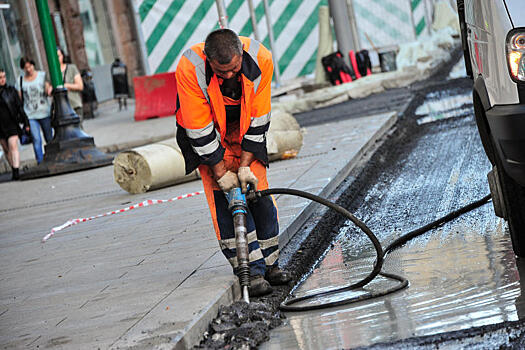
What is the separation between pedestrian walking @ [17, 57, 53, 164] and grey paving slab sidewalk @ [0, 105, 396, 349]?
325 cm

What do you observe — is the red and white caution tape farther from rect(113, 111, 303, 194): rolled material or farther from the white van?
the white van

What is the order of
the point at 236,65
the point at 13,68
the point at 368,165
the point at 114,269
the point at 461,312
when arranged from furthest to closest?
the point at 13,68 < the point at 368,165 < the point at 114,269 < the point at 236,65 < the point at 461,312

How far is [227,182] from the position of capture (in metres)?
5.16

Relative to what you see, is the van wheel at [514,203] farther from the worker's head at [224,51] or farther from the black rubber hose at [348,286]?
the worker's head at [224,51]

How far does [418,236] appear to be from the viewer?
6.10 meters

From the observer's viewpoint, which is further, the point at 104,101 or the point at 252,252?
the point at 104,101

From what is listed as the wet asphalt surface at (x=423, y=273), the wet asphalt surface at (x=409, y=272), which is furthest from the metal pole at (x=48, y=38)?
the wet asphalt surface at (x=423, y=273)

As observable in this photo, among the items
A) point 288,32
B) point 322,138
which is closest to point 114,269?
point 322,138

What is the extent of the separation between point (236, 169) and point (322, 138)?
22.5 ft

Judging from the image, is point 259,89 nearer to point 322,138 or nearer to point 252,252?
point 252,252

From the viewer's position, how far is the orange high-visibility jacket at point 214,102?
5000mm

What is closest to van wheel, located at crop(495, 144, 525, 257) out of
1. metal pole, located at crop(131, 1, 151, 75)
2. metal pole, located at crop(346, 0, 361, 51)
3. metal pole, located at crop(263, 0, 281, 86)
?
metal pole, located at crop(131, 1, 151, 75)

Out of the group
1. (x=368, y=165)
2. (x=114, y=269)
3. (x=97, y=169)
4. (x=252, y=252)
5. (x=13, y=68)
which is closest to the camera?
(x=252, y=252)

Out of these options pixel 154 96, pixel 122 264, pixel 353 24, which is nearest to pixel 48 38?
pixel 154 96
